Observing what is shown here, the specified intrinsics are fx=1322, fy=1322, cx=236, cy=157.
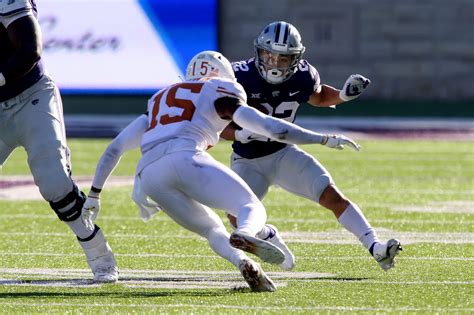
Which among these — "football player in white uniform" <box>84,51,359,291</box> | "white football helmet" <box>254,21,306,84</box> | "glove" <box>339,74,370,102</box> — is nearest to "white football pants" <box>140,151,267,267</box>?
"football player in white uniform" <box>84,51,359,291</box>

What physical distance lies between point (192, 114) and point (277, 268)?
4.17ft

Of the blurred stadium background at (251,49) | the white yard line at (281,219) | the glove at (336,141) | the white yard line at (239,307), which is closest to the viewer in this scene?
the white yard line at (239,307)

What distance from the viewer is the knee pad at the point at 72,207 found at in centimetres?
639

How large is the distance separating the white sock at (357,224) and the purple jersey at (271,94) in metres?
0.61

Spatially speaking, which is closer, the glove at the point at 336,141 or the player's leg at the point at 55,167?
the glove at the point at 336,141

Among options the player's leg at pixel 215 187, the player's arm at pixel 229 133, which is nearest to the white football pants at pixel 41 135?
the player's leg at pixel 215 187

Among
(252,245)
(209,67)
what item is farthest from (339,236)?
(252,245)

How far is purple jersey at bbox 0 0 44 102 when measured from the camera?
636 centimetres

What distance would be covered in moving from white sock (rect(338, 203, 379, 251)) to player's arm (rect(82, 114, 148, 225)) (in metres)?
1.21

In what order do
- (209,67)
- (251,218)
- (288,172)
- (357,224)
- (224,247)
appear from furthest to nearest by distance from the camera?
(288,172) < (357,224) < (209,67) < (224,247) < (251,218)

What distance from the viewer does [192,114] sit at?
6.20 meters

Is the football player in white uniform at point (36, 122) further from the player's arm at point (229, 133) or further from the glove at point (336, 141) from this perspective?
the glove at point (336, 141)

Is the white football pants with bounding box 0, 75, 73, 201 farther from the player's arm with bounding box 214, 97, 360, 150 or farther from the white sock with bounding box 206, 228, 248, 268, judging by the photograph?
the player's arm with bounding box 214, 97, 360, 150

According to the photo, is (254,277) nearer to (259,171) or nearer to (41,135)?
(41,135)
